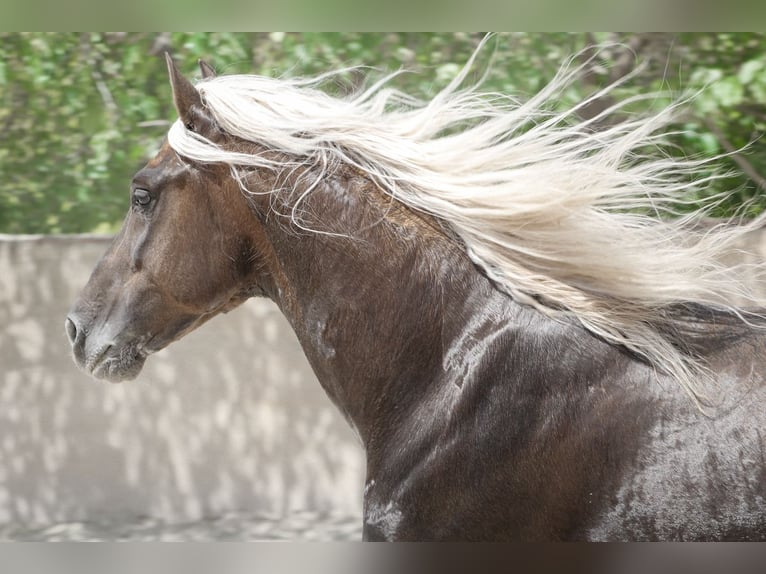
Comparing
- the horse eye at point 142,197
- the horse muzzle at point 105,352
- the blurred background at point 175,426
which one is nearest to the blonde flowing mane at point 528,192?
the horse eye at point 142,197

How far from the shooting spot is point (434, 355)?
7.61 ft

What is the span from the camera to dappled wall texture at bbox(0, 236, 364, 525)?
5070 millimetres

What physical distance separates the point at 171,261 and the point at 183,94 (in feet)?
1.58

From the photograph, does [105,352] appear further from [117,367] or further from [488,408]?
[488,408]

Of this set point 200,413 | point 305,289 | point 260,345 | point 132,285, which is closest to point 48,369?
point 200,413

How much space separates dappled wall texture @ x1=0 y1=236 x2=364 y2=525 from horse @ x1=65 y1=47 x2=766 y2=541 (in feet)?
7.87

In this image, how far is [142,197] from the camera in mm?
2537

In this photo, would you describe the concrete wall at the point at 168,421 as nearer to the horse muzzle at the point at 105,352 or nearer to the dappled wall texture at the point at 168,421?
the dappled wall texture at the point at 168,421

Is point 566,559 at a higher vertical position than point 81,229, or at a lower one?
higher

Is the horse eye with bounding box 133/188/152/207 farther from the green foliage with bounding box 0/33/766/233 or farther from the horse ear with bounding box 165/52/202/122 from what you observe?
the green foliage with bounding box 0/33/766/233

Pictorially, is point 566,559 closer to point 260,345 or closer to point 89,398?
point 260,345

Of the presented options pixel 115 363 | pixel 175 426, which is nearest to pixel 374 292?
pixel 115 363

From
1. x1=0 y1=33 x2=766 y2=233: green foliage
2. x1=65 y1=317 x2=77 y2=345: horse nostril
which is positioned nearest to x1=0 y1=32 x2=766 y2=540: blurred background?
x1=0 y1=33 x2=766 y2=233: green foliage

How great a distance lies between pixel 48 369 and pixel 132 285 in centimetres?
284
